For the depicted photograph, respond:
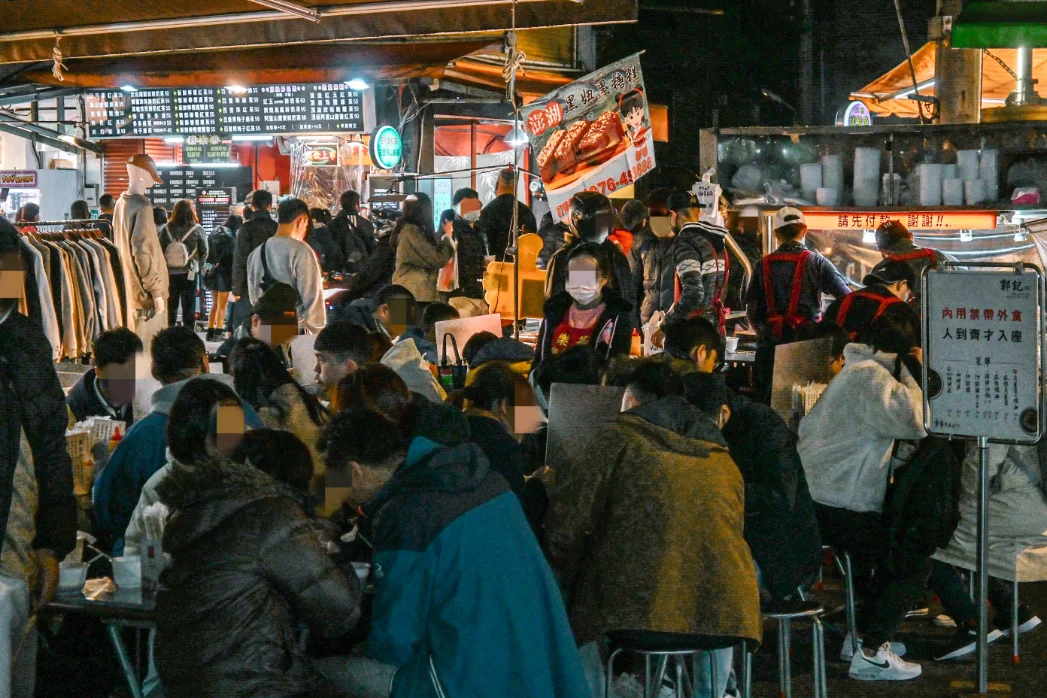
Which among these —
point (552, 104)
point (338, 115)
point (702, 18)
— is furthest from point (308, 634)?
point (702, 18)

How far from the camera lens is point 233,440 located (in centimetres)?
422

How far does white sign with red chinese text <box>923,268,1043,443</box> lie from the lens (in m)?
5.50

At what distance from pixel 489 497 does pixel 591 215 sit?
484cm

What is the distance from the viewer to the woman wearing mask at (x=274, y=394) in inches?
222

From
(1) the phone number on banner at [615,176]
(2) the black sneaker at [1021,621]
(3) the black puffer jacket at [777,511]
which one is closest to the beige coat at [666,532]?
(3) the black puffer jacket at [777,511]

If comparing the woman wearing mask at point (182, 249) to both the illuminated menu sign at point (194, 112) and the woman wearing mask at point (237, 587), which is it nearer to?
the illuminated menu sign at point (194, 112)

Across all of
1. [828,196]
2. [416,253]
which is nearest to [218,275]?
[416,253]

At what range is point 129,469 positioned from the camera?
16.9ft

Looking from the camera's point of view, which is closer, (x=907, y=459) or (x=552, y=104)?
(x=907, y=459)

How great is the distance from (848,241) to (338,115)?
304 inches

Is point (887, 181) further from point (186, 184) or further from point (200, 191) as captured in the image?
point (186, 184)

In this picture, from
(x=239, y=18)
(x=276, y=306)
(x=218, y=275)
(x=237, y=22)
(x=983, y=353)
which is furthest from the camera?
(x=218, y=275)

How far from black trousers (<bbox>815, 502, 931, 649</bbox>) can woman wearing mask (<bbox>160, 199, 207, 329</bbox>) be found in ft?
36.5

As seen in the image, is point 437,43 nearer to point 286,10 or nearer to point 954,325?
point 286,10
